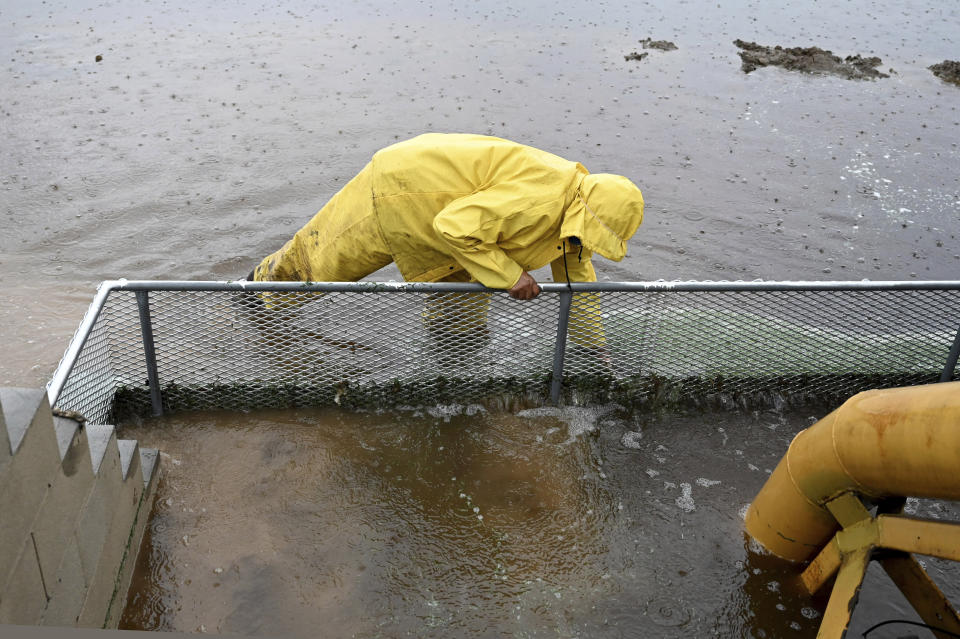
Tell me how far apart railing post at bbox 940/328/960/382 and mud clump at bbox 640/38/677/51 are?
934 cm

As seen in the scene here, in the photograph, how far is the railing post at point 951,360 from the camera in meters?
5.04

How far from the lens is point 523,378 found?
16.4 feet

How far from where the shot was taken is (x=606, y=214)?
439 centimetres

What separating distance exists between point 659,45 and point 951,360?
9503 millimetres

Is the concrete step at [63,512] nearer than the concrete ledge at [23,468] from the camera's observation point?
No

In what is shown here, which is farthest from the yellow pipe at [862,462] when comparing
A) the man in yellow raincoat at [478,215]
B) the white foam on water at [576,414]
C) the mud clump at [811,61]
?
the mud clump at [811,61]

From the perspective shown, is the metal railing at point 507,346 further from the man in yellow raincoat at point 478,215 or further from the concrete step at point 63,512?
the concrete step at point 63,512

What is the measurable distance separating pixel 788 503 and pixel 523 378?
5.80 feet

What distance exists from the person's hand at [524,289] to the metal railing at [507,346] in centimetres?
7

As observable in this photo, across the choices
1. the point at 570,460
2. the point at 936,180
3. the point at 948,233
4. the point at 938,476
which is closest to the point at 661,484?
the point at 570,460

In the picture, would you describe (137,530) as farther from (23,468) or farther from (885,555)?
(885,555)

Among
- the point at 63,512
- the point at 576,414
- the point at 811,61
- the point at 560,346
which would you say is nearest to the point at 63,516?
the point at 63,512

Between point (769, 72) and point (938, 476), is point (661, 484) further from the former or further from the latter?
point (769, 72)

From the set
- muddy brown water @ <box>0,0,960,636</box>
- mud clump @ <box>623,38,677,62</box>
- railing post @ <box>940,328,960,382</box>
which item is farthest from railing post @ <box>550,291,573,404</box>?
mud clump @ <box>623,38,677,62</box>
